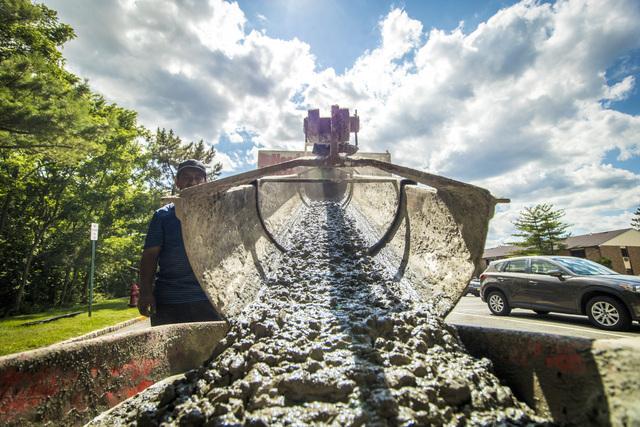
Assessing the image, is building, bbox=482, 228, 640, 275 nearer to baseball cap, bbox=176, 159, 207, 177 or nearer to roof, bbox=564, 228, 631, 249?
roof, bbox=564, 228, 631, 249

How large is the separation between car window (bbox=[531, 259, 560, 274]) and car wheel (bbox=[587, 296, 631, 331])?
0.81 m

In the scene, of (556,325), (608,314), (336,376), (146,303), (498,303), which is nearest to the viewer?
(336,376)

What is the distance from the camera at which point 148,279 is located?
2068mm

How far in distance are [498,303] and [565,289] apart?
1.41 m

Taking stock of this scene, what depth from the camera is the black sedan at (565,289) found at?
13.7 ft

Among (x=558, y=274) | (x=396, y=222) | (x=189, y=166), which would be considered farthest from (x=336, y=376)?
(x=558, y=274)

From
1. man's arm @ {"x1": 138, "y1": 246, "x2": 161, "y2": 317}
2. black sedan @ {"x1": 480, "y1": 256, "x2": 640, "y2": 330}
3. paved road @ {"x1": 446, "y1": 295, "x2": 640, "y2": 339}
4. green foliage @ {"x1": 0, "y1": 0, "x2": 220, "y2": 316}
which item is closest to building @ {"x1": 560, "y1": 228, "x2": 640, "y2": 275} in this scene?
black sedan @ {"x1": 480, "y1": 256, "x2": 640, "y2": 330}

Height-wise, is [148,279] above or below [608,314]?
above

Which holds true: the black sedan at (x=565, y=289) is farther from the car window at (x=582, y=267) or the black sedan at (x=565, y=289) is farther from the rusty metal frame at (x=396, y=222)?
the rusty metal frame at (x=396, y=222)

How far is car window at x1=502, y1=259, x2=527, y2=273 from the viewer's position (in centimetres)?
570

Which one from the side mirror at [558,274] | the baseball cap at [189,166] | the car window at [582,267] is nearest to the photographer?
the baseball cap at [189,166]

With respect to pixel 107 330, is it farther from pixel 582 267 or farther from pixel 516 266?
pixel 582 267

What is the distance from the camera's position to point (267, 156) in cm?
1378

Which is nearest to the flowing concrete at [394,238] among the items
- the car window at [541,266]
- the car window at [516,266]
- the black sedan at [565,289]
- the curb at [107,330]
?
the curb at [107,330]
